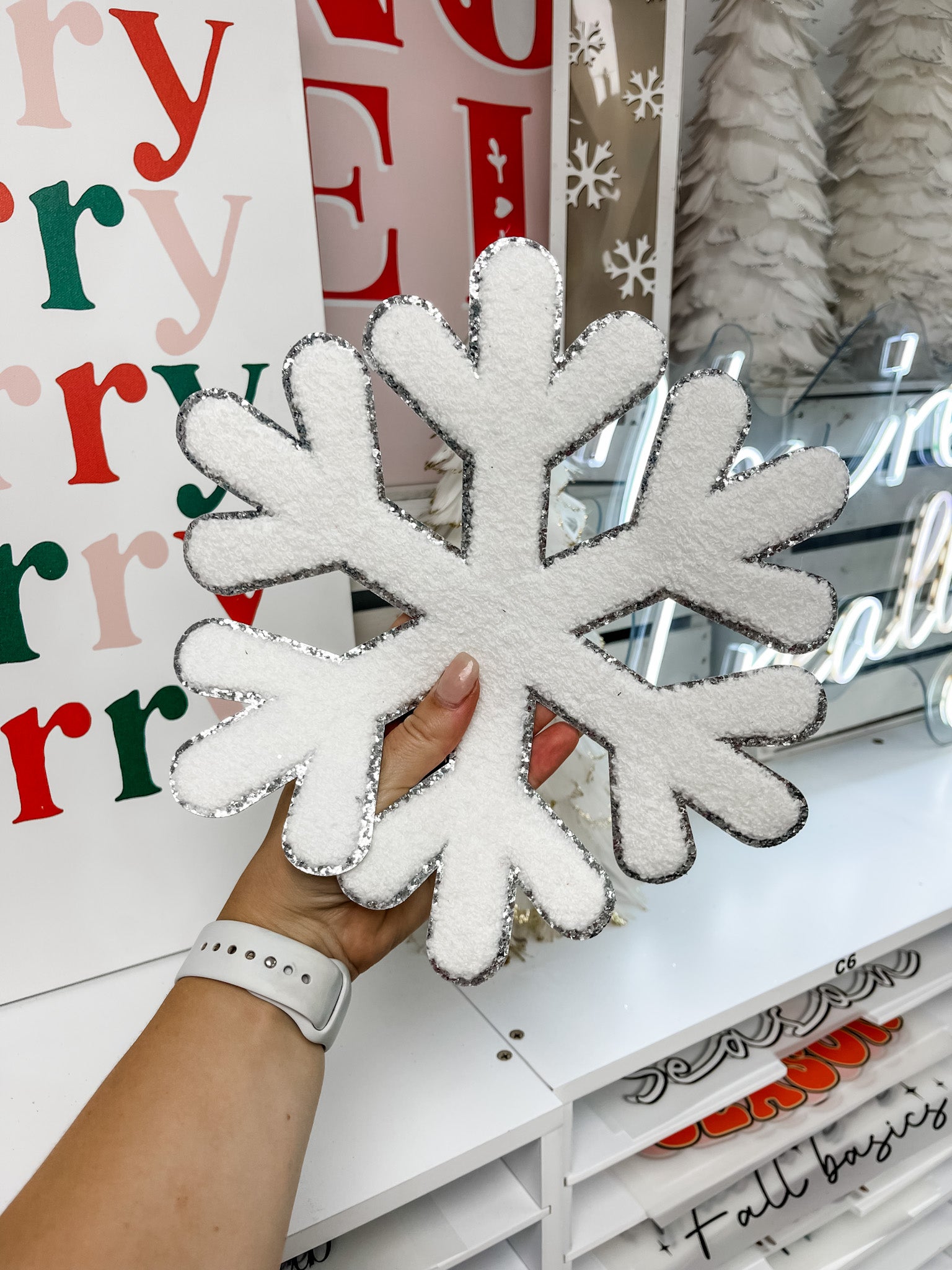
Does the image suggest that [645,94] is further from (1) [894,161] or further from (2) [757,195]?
(1) [894,161]

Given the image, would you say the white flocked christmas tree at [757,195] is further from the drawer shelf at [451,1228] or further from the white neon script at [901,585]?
the drawer shelf at [451,1228]

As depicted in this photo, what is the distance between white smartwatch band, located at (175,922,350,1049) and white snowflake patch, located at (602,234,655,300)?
2.75ft

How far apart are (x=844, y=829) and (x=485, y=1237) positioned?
73 cm

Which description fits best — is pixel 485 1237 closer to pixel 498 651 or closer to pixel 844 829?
pixel 498 651

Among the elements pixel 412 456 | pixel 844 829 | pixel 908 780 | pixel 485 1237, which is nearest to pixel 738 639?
pixel 844 829

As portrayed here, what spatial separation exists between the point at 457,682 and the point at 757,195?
83cm

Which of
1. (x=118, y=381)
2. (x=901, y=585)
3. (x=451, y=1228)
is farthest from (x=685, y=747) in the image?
(x=901, y=585)

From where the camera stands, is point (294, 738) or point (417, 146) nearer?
point (294, 738)

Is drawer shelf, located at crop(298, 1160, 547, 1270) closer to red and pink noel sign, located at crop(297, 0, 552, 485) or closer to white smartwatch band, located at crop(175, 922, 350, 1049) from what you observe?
white smartwatch band, located at crop(175, 922, 350, 1049)

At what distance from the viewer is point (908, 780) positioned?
1.34 metres

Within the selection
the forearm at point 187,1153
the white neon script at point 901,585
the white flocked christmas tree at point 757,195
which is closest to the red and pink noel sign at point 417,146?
the white flocked christmas tree at point 757,195

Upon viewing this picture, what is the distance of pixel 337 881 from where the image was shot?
23.7 inches

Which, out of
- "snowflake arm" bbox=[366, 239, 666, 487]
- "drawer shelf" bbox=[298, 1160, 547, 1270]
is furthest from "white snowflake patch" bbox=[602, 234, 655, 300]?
"drawer shelf" bbox=[298, 1160, 547, 1270]

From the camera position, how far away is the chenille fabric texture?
55 cm
